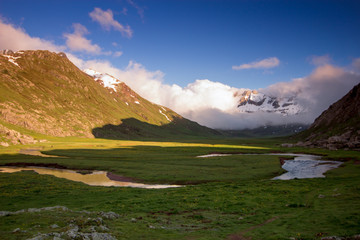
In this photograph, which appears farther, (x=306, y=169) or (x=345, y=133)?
(x=345, y=133)

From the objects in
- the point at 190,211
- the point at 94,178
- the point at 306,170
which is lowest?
the point at 94,178


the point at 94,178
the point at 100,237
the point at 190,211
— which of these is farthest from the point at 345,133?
the point at 100,237

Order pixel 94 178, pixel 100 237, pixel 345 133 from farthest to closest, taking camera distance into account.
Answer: pixel 345 133 → pixel 94 178 → pixel 100 237

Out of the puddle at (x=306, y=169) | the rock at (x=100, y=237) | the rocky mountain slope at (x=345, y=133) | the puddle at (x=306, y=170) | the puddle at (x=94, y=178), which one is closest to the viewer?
the rock at (x=100, y=237)

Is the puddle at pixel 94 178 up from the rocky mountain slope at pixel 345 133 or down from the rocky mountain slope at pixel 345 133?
down

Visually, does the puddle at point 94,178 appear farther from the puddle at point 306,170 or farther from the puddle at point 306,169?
the puddle at point 306,169

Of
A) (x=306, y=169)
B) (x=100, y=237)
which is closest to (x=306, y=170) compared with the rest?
(x=306, y=169)

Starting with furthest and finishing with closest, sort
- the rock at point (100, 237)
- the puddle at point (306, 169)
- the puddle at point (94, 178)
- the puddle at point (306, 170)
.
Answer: the puddle at point (306, 169), the puddle at point (306, 170), the puddle at point (94, 178), the rock at point (100, 237)

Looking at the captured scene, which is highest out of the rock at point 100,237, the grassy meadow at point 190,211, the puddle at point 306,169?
the rock at point 100,237

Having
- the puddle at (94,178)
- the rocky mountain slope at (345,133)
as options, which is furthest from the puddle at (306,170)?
the rocky mountain slope at (345,133)

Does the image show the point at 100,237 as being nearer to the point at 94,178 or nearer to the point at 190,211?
the point at 190,211

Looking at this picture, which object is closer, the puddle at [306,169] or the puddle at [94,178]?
the puddle at [94,178]

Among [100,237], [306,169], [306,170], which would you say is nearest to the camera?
[100,237]

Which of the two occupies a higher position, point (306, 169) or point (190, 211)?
point (190, 211)
